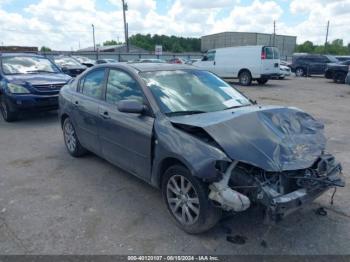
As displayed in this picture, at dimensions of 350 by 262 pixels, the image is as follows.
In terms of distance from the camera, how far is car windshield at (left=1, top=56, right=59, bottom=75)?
29.9ft

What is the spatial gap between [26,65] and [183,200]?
25.9 ft

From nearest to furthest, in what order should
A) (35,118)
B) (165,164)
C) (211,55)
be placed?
(165,164)
(35,118)
(211,55)

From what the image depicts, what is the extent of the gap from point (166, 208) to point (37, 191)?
1.83 meters

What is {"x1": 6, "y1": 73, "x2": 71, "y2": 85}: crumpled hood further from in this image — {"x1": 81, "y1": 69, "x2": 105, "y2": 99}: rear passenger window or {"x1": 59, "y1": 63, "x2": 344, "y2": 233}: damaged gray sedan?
{"x1": 59, "y1": 63, "x2": 344, "y2": 233}: damaged gray sedan

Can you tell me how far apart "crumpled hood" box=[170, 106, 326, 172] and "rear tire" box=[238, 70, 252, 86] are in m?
15.2

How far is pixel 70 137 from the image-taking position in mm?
5742

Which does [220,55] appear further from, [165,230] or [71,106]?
[165,230]

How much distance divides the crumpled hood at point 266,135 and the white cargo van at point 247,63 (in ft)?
46.5

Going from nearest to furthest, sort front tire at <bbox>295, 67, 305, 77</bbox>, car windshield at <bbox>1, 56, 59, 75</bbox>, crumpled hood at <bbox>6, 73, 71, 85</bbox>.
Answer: crumpled hood at <bbox>6, 73, 71, 85</bbox>
car windshield at <bbox>1, 56, 59, 75</bbox>
front tire at <bbox>295, 67, 305, 77</bbox>

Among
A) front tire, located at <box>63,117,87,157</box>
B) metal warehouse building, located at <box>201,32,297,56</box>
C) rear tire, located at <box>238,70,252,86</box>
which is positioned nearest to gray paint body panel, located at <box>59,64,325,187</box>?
front tire, located at <box>63,117,87,157</box>

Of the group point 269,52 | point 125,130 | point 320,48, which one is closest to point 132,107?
point 125,130

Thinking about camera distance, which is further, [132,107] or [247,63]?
[247,63]

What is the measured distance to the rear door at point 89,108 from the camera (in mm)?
4715

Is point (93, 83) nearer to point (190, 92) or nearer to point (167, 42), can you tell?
point (190, 92)
